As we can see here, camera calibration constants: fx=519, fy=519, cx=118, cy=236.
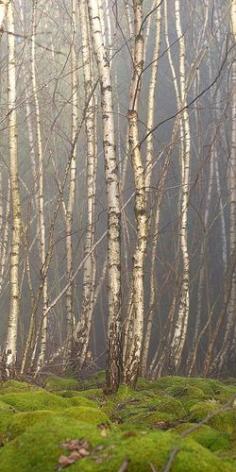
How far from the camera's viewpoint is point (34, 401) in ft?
14.8

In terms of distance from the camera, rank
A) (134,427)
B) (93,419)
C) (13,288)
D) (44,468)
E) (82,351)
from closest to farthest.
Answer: (44,468), (93,419), (134,427), (13,288), (82,351)

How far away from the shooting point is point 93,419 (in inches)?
149

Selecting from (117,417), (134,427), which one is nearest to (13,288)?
(117,417)

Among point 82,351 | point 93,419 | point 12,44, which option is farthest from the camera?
point 82,351

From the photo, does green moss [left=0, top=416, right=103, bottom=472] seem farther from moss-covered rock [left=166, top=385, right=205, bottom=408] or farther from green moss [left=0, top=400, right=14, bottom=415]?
moss-covered rock [left=166, top=385, right=205, bottom=408]

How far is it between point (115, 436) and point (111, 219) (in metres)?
3.60

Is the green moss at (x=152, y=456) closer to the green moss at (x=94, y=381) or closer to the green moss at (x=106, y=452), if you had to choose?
the green moss at (x=106, y=452)

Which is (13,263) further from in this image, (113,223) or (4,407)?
(4,407)

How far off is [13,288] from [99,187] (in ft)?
43.7

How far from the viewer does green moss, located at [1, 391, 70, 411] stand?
14.5 ft

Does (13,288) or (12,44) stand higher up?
(12,44)

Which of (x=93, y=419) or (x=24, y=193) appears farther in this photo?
(x=24, y=193)

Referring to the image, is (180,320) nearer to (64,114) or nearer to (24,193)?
(24,193)

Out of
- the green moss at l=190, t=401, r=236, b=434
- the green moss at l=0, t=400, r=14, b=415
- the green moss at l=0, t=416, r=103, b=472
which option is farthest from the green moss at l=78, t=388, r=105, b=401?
the green moss at l=0, t=416, r=103, b=472
